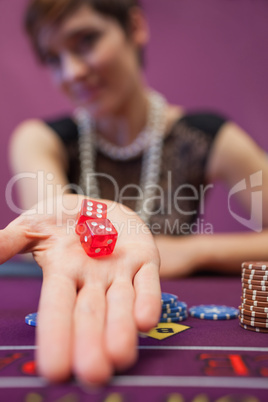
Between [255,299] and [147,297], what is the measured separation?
0.35 m

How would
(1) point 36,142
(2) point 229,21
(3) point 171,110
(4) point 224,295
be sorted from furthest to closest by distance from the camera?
1. (2) point 229,21
2. (3) point 171,110
3. (1) point 36,142
4. (4) point 224,295

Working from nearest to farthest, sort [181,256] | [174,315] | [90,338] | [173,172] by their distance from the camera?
1. [90,338]
2. [174,315]
3. [181,256]
4. [173,172]

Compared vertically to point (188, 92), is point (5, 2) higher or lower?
higher

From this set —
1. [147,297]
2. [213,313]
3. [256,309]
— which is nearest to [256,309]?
[256,309]

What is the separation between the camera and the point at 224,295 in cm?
152

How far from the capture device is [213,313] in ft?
3.77

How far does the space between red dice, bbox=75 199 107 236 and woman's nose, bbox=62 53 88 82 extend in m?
1.33

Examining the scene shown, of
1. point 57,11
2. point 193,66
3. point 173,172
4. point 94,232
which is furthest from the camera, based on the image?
point 193,66

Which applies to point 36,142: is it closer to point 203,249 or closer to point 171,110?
point 171,110

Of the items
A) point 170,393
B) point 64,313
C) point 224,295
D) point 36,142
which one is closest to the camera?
point 170,393

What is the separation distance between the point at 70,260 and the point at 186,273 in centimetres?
104

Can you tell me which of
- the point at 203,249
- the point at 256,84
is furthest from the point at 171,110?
the point at 256,84

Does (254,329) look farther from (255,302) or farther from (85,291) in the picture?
(85,291)

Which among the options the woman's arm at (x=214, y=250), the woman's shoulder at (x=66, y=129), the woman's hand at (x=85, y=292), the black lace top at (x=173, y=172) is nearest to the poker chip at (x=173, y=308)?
the woman's hand at (x=85, y=292)
